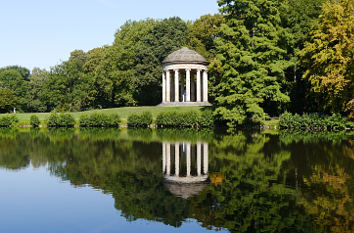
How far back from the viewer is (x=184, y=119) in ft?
160

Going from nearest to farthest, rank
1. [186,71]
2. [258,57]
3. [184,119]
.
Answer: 1. [258,57]
2. [184,119]
3. [186,71]

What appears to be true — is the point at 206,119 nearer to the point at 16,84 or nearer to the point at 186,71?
the point at 186,71

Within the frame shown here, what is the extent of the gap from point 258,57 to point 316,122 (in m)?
9.48

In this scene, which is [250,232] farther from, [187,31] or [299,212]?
[187,31]

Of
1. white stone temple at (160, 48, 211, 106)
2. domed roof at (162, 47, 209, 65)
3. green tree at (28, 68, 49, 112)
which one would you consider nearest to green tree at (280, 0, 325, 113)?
white stone temple at (160, 48, 211, 106)

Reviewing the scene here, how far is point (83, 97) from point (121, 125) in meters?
29.0

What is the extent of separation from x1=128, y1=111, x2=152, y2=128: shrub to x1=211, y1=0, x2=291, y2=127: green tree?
1066 centimetres

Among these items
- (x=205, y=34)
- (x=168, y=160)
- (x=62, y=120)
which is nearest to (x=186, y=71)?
(x=205, y=34)

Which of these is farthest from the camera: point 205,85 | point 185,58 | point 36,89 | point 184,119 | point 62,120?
point 36,89

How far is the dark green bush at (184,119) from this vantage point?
155 ft

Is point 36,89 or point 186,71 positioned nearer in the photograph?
point 186,71

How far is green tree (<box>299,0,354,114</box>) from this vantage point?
124ft

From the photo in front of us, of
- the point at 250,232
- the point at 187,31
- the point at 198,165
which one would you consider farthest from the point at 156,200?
the point at 187,31

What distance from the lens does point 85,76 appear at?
80375 mm
